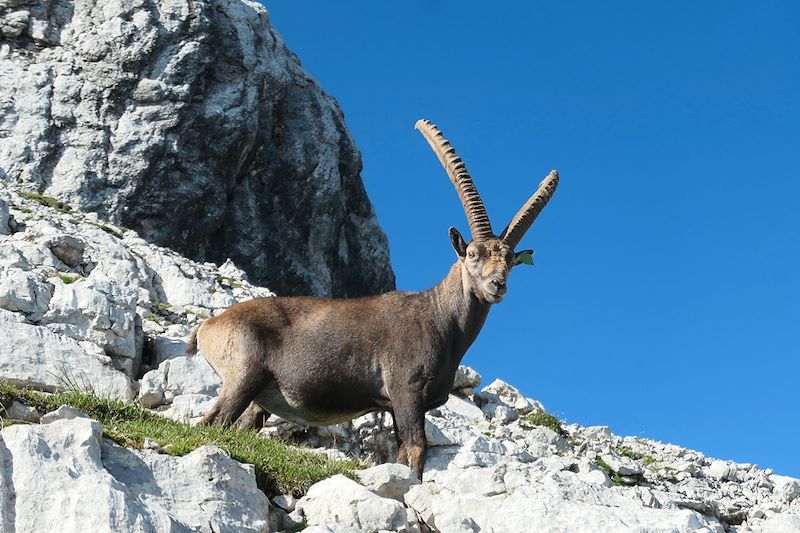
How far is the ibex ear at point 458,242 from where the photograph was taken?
12.9 m

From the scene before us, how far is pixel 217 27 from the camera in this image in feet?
154

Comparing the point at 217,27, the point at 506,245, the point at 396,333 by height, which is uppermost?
the point at 217,27

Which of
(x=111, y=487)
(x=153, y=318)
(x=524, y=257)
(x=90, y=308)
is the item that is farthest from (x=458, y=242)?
(x=153, y=318)

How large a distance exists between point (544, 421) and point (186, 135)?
27193 millimetres

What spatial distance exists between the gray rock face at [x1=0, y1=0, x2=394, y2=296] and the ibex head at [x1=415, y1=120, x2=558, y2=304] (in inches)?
1085

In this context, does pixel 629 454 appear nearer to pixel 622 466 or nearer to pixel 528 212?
pixel 622 466

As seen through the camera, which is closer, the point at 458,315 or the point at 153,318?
the point at 458,315

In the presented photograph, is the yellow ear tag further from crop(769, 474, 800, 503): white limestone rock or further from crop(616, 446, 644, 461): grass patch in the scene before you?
crop(616, 446, 644, 461): grass patch

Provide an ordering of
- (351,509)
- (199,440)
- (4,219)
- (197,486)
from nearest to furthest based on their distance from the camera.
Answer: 1. (197,486)
2. (351,509)
3. (199,440)
4. (4,219)

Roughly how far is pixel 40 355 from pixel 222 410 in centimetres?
329

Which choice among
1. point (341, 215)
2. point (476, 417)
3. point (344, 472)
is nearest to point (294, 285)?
point (341, 215)

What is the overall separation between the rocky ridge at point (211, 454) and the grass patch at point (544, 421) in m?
0.05

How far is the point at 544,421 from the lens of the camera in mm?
20781

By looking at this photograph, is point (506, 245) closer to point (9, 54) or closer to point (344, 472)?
point (344, 472)
